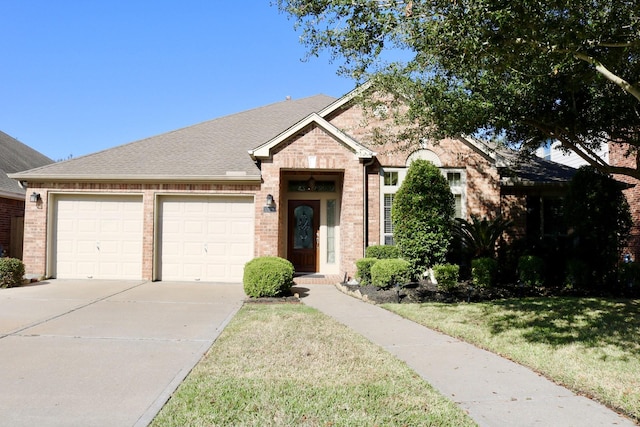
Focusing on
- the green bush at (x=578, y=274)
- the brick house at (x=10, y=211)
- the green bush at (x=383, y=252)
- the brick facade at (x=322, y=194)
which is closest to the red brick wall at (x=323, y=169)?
the brick facade at (x=322, y=194)

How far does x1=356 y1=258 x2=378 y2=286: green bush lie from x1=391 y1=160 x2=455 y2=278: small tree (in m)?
0.88

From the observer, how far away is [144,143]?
14.3m

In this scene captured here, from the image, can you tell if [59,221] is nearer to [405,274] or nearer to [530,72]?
[405,274]

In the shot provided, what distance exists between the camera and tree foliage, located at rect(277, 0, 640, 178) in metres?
5.31

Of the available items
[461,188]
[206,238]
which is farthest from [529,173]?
[206,238]

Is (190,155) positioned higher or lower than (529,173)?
higher

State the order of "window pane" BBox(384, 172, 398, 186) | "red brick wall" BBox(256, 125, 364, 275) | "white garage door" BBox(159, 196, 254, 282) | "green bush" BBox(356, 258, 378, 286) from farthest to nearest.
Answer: "window pane" BBox(384, 172, 398, 186)
"white garage door" BBox(159, 196, 254, 282)
"red brick wall" BBox(256, 125, 364, 275)
"green bush" BBox(356, 258, 378, 286)

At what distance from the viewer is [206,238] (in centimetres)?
1230

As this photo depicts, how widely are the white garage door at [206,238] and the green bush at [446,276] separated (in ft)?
17.6

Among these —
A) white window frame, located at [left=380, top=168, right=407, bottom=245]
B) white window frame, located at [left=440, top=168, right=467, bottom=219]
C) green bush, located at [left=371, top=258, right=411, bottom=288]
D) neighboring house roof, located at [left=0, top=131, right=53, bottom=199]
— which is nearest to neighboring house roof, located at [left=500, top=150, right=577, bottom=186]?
white window frame, located at [left=440, top=168, right=467, bottom=219]

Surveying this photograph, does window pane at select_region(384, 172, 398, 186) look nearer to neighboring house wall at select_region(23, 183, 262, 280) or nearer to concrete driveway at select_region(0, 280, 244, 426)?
Result: neighboring house wall at select_region(23, 183, 262, 280)

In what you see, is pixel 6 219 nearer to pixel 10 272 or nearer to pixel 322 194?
pixel 10 272

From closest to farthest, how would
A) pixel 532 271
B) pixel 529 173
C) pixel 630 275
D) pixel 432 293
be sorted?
pixel 432 293 → pixel 630 275 → pixel 532 271 → pixel 529 173

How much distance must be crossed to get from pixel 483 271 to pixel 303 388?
24.8ft
